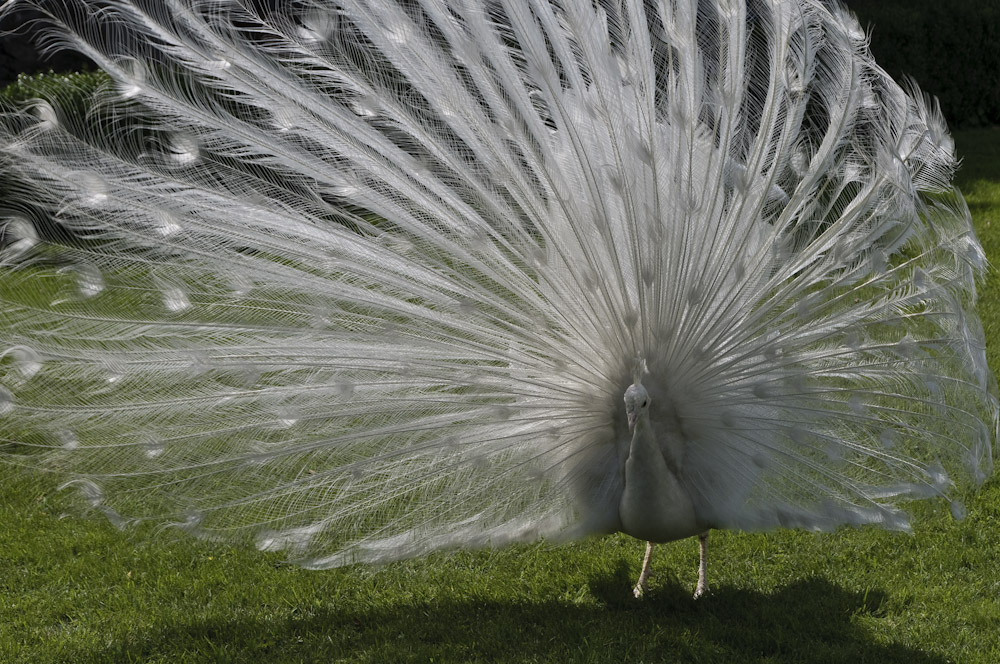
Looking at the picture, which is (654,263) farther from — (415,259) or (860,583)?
(860,583)

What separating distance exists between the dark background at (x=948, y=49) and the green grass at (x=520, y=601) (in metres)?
10.6

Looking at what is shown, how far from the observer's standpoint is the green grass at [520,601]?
3.83 metres

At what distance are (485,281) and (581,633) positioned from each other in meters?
1.34

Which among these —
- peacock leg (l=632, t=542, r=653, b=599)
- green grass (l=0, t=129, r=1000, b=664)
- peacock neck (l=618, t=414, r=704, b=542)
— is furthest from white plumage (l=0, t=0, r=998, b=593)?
peacock leg (l=632, t=542, r=653, b=599)

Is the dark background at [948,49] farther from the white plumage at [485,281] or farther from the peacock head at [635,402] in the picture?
the peacock head at [635,402]

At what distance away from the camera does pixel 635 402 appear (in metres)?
3.33

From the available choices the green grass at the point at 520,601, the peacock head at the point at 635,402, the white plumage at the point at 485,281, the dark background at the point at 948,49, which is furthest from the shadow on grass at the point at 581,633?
the dark background at the point at 948,49

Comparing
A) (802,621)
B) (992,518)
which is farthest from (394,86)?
(992,518)

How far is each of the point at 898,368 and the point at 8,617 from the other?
3419 mm

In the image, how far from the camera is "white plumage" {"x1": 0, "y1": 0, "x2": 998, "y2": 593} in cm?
358

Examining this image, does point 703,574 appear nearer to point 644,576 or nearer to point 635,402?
point 644,576

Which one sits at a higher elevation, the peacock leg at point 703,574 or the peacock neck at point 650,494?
the peacock neck at point 650,494

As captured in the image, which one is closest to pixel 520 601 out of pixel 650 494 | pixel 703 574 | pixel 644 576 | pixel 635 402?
pixel 644 576

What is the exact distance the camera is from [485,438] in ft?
12.1
